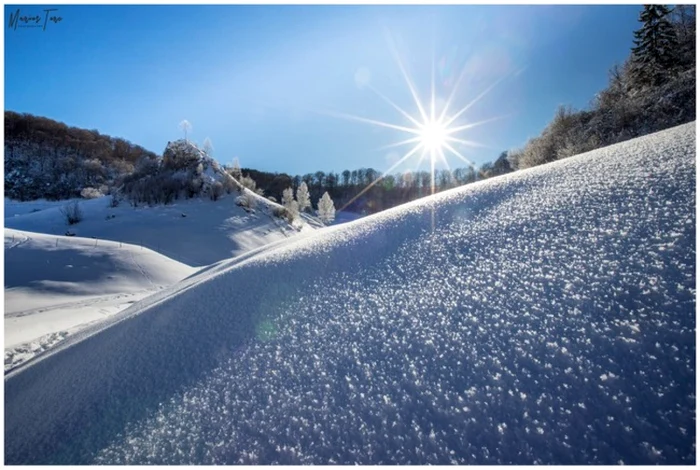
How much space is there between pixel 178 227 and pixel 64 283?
378 inches

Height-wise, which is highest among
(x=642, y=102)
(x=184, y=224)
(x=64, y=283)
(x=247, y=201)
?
(x=642, y=102)

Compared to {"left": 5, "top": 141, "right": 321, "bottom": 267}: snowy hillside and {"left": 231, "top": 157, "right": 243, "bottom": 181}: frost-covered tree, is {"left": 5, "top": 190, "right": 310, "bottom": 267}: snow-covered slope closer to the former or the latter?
{"left": 5, "top": 141, "right": 321, "bottom": 267}: snowy hillside

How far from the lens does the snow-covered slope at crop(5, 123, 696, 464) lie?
32.9 inches

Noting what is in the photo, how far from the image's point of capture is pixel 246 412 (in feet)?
3.73

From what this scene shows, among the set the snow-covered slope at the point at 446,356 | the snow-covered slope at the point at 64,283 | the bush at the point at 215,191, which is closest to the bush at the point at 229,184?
the bush at the point at 215,191

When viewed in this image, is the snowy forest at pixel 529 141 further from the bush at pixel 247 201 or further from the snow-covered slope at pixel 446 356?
the snow-covered slope at pixel 446 356

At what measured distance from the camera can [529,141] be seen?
1673 cm

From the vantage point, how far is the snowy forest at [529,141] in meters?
11.7

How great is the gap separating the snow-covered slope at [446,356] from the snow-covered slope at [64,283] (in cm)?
326

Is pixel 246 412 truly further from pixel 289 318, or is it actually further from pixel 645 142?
pixel 645 142

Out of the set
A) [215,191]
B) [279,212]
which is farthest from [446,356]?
[279,212]

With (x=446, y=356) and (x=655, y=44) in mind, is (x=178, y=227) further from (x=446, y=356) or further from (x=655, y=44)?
(x=655, y=44)

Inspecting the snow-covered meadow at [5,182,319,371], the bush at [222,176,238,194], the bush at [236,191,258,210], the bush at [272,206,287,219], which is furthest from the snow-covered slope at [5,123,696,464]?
the bush at [222,176,238,194]

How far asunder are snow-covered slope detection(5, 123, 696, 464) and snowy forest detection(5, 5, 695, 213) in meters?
13.2
